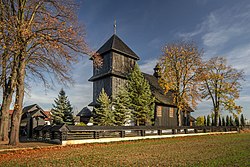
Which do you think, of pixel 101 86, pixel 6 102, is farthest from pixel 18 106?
pixel 101 86

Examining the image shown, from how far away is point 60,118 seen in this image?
2477 centimetres

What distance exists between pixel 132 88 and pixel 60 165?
17.7 meters

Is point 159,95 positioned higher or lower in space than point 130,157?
higher

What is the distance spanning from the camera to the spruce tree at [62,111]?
24877mm

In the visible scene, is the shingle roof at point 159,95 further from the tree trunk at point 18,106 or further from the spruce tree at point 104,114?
the tree trunk at point 18,106

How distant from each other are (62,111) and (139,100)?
32.1ft

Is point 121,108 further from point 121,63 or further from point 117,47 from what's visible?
point 117,47

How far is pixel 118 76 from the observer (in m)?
26.5

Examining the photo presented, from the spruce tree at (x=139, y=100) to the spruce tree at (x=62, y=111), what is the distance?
8.10 meters

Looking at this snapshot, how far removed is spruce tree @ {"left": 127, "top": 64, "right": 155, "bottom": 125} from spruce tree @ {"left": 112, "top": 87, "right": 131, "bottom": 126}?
679mm

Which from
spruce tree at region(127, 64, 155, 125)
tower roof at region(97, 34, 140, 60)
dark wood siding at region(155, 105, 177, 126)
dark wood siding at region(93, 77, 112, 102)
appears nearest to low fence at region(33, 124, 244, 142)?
spruce tree at region(127, 64, 155, 125)

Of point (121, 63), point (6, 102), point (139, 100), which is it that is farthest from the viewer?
point (121, 63)

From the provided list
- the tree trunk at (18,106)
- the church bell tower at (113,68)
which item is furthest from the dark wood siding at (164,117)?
the tree trunk at (18,106)

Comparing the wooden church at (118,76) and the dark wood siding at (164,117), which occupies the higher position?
the wooden church at (118,76)
